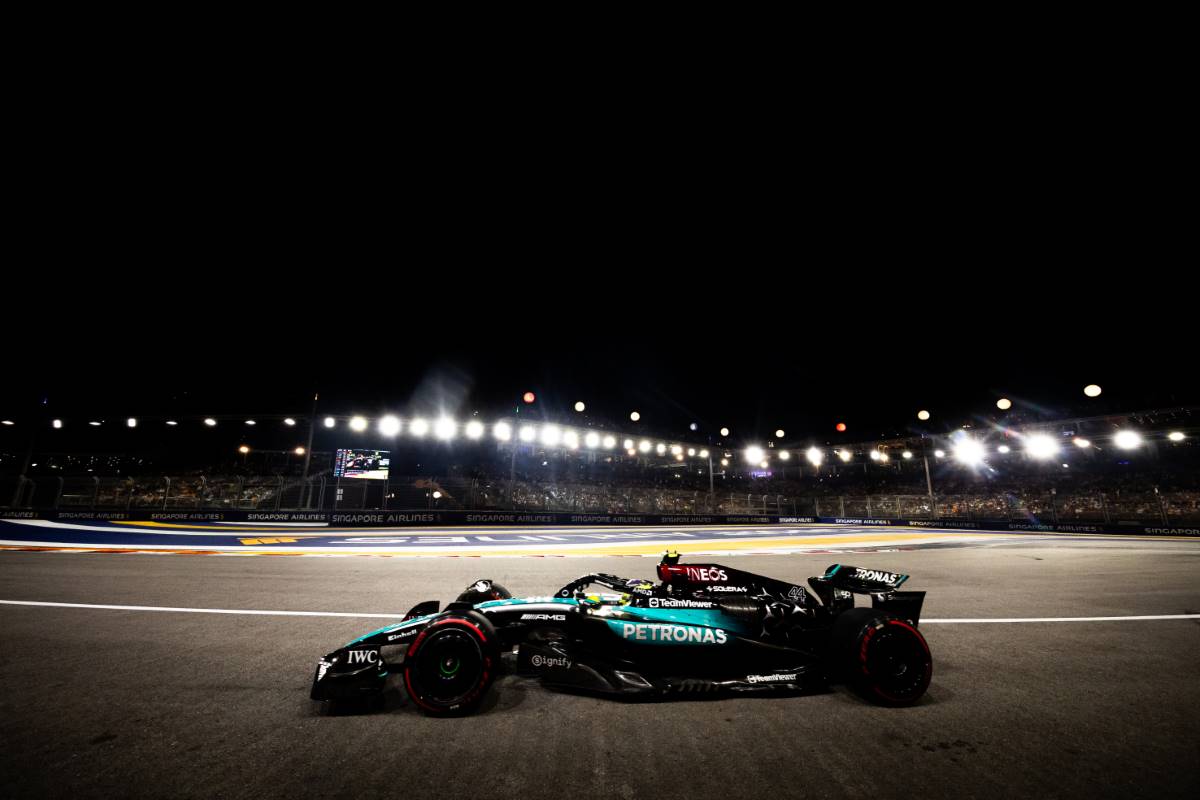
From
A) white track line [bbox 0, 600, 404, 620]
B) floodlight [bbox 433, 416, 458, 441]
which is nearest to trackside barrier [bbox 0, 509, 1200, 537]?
floodlight [bbox 433, 416, 458, 441]

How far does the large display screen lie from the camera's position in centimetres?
2519

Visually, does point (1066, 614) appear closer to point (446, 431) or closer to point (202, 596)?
point (202, 596)

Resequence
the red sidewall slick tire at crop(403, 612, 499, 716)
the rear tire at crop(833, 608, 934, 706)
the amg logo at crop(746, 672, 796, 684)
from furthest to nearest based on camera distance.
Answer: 1. the amg logo at crop(746, 672, 796, 684)
2. the rear tire at crop(833, 608, 934, 706)
3. the red sidewall slick tire at crop(403, 612, 499, 716)

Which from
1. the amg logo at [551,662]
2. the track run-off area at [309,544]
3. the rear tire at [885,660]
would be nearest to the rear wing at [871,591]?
the rear tire at [885,660]

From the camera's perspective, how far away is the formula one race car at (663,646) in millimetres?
2693

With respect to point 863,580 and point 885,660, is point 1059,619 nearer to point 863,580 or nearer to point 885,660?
point 863,580

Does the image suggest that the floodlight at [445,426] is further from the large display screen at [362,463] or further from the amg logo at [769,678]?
the amg logo at [769,678]

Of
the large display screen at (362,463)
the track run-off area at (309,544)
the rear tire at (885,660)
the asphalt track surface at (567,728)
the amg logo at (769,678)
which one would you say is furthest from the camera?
the large display screen at (362,463)

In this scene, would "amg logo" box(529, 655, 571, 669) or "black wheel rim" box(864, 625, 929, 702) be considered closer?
"black wheel rim" box(864, 625, 929, 702)

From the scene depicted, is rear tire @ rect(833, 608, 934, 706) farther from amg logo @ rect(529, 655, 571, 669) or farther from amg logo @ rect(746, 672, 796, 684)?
amg logo @ rect(529, 655, 571, 669)

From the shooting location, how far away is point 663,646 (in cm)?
301

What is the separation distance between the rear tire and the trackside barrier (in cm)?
1972

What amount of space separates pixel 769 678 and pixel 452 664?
2.09 m

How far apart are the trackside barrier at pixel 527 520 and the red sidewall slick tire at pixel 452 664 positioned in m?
18.5
